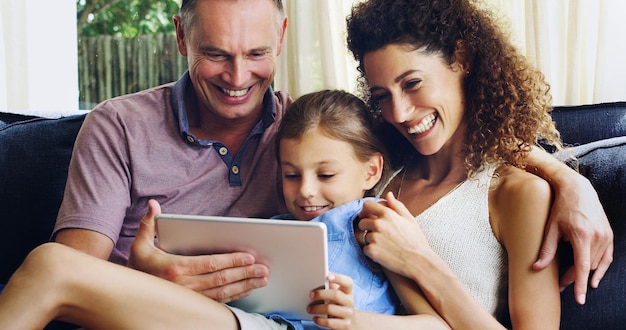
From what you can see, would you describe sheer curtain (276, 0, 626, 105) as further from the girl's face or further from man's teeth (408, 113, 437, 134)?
the girl's face

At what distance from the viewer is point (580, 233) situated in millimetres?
1574

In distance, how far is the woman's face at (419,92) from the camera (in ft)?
5.86

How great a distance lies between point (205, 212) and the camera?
78.0 inches

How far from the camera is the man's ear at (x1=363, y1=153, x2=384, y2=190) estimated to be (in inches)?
73.4

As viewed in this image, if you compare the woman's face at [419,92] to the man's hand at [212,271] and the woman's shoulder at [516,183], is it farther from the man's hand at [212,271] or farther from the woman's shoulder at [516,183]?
the man's hand at [212,271]

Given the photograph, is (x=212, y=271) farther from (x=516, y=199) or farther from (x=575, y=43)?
(x=575, y=43)

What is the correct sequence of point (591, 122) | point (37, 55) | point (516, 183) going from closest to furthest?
point (516, 183) → point (591, 122) → point (37, 55)

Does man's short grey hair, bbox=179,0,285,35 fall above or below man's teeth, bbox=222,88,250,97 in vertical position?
above

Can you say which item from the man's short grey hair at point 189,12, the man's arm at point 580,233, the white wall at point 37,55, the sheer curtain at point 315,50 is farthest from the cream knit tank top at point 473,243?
the white wall at point 37,55

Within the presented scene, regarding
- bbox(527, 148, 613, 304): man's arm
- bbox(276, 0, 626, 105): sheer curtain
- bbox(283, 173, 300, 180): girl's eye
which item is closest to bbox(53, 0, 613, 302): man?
bbox(283, 173, 300, 180): girl's eye

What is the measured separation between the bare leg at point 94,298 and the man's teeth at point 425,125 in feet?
2.02

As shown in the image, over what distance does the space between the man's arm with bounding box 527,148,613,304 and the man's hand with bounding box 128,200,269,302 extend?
571 mm

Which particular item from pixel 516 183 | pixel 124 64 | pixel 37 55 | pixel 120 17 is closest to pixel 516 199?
pixel 516 183

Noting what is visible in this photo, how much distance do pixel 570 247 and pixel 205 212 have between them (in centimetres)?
86
